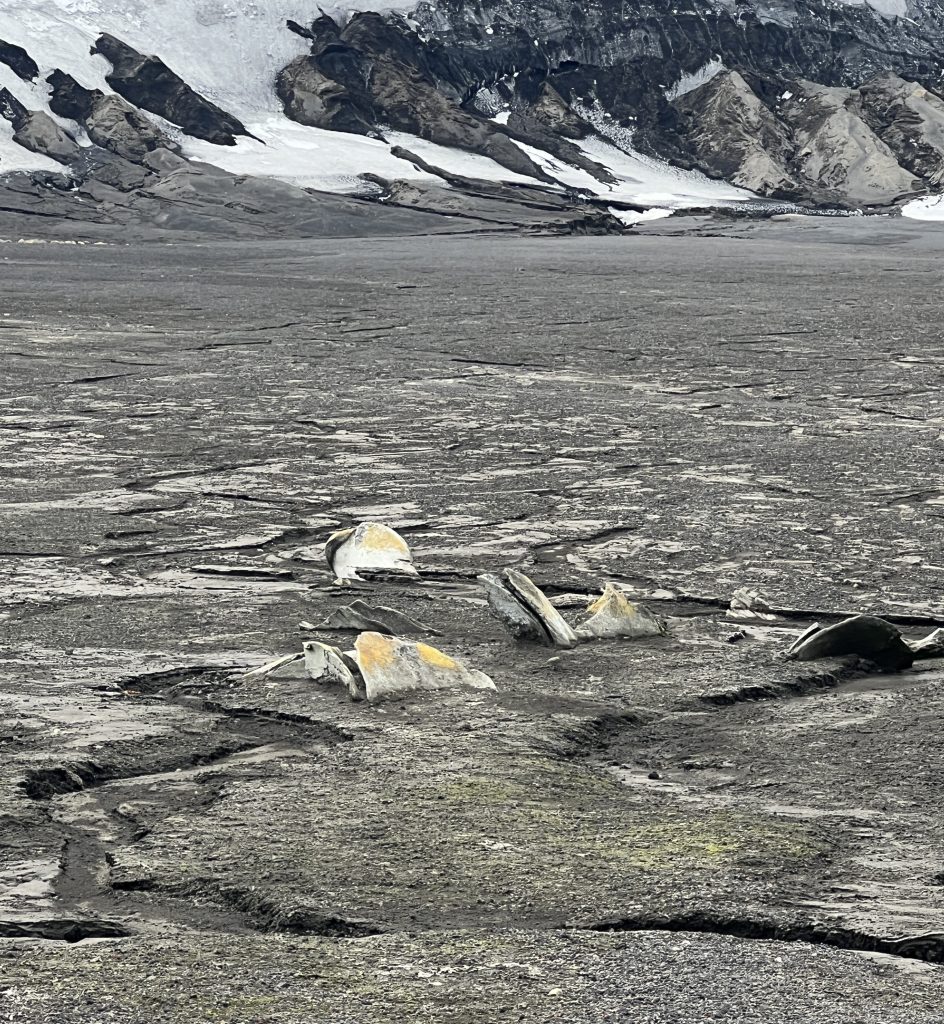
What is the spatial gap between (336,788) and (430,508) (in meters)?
2.70

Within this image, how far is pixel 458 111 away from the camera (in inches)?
2140

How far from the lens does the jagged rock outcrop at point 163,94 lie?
49500mm

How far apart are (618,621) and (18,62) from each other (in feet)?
162

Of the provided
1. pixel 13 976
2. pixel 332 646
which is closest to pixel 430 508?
pixel 332 646

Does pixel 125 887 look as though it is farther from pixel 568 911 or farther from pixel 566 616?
pixel 566 616

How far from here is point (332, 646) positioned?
3402mm

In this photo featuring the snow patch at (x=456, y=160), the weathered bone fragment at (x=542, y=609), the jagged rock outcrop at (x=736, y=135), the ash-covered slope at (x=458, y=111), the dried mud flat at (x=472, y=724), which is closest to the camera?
the dried mud flat at (x=472, y=724)

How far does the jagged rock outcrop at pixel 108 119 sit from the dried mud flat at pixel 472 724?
1503 inches

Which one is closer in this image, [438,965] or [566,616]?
[438,965]

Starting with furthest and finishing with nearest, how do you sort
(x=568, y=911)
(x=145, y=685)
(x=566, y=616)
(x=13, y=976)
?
(x=566, y=616) → (x=145, y=685) → (x=568, y=911) → (x=13, y=976)

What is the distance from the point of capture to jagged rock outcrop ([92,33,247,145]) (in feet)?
162

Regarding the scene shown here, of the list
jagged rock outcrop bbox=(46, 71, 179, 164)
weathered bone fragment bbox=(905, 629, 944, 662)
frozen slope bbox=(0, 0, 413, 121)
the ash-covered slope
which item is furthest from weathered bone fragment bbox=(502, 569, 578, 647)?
frozen slope bbox=(0, 0, 413, 121)

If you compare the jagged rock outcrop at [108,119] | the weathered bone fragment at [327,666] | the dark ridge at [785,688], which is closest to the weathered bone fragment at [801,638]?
the dark ridge at [785,688]

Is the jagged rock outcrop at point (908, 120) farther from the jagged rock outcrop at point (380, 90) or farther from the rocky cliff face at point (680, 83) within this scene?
the jagged rock outcrop at point (380, 90)
